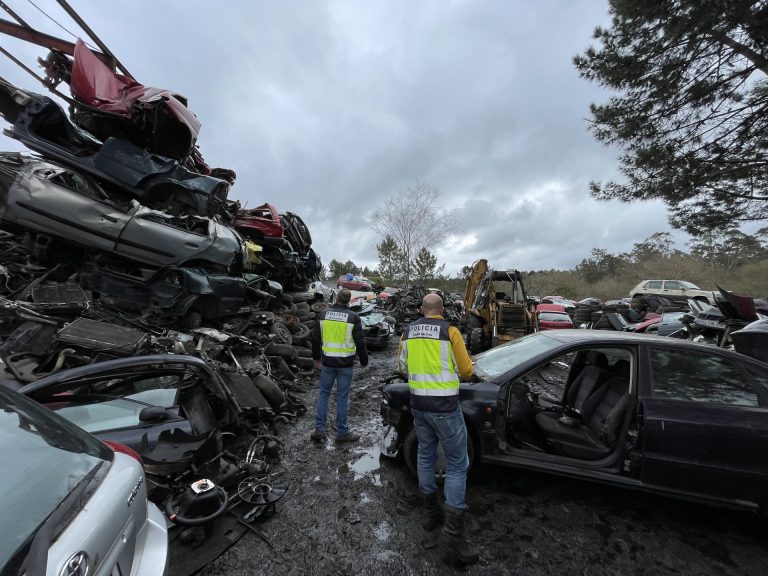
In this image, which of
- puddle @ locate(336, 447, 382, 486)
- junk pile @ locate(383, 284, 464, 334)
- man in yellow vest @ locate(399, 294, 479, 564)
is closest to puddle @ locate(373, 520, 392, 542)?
man in yellow vest @ locate(399, 294, 479, 564)

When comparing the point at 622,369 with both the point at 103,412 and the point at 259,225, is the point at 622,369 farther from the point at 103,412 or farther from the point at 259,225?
the point at 259,225

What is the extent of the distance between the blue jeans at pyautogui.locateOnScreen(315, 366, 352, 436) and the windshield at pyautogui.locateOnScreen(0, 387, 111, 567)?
2341mm

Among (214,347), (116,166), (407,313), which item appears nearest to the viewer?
(214,347)

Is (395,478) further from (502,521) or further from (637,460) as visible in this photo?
(637,460)

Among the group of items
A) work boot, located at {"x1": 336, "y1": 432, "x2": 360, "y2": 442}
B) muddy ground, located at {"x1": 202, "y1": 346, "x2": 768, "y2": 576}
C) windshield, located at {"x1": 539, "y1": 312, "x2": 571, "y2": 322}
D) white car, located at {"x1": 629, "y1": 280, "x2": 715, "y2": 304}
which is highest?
white car, located at {"x1": 629, "y1": 280, "x2": 715, "y2": 304}

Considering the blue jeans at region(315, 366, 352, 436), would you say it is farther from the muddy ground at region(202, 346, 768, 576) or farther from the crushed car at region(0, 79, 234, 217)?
the crushed car at region(0, 79, 234, 217)

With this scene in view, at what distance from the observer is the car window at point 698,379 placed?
2443 millimetres

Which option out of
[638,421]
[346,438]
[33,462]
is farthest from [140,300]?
[638,421]

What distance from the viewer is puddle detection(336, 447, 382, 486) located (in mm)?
3072

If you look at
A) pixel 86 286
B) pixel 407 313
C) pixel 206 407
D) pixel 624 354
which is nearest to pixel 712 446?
pixel 624 354

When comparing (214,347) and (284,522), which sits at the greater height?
(214,347)

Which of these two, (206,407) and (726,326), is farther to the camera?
(726,326)

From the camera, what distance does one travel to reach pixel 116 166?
564 centimetres

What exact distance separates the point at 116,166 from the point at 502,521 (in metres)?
7.17
